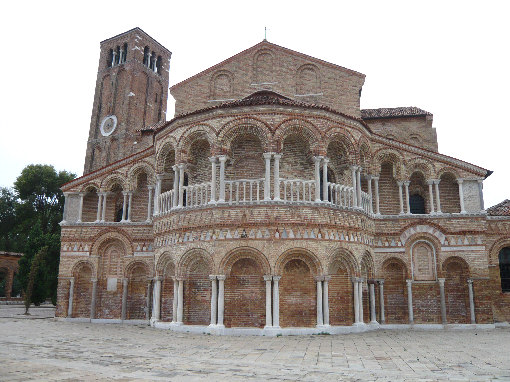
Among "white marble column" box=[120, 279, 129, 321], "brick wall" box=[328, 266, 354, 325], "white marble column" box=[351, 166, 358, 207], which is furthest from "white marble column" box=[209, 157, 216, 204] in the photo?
"white marble column" box=[120, 279, 129, 321]

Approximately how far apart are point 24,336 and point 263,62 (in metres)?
14.0

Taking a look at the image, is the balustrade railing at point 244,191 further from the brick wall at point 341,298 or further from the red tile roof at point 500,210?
the red tile roof at point 500,210

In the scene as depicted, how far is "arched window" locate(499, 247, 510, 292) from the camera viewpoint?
1784 cm

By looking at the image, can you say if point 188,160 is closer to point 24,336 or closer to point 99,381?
point 24,336

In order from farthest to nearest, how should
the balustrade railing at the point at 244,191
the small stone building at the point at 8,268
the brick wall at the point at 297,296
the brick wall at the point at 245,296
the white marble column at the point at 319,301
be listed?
the small stone building at the point at 8,268 → the balustrade railing at the point at 244,191 → the brick wall at the point at 245,296 → the brick wall at the point at 297,296 → the white marble column at the point at 319,301

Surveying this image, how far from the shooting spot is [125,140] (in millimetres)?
33969

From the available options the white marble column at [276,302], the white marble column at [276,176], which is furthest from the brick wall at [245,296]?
the white marble column at [276,176]

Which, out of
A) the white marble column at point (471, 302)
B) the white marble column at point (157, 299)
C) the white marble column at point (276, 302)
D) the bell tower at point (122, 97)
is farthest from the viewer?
the bell tower at point (122, 97)

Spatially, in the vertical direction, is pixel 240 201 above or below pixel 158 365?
above

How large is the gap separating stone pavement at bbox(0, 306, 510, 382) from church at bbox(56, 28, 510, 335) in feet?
6.74

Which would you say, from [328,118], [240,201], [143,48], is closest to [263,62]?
[328,118]

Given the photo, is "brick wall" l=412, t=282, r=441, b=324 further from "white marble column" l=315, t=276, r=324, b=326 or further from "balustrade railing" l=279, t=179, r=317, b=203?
"balustrade railing" l=279, t=179, r=317, b=203

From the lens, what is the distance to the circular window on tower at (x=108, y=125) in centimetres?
3491

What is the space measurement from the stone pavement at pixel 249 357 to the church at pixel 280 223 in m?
2.05
